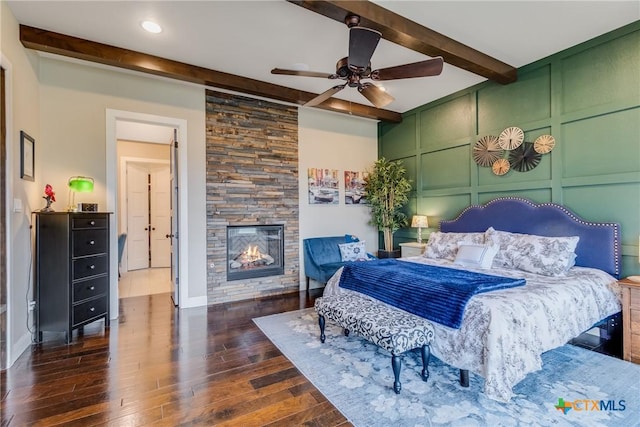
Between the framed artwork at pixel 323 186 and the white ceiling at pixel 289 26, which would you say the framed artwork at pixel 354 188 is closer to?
the framed artwork at pixel 323 186

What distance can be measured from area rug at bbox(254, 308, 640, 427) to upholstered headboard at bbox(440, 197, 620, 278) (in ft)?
3.25

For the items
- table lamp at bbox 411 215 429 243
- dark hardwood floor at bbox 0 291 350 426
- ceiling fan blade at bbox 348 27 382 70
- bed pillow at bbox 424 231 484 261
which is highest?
ceiling fan blade at bbox 348 27 382 70

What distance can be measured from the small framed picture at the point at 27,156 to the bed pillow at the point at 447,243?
4.56 meters

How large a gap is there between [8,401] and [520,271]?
4421mm

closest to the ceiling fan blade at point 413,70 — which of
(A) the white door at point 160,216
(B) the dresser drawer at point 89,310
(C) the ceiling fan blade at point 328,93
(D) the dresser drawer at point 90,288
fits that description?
(C) the ceiling fan blade at point 328,93

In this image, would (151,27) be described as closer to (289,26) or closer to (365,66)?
(289,26)

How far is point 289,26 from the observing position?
3.00 metres

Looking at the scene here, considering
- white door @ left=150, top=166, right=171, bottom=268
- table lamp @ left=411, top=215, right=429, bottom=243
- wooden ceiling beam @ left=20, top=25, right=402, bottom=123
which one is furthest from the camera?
white door @ left=150, top=166, right=171, bottom=268

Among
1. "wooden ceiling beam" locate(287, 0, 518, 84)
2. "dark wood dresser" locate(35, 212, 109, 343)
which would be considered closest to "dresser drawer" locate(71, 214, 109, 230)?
"dark wood dresser" locate(35, 212, 109, 343)

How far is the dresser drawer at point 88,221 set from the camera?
3090mm

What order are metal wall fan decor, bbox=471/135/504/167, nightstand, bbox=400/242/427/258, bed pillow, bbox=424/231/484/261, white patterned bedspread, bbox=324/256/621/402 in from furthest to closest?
nightstand, bbox=400/242/427/258, metal wall fan decor, bbox=471/135/504/167, bed pillow, bbox=424/231/484/261, white patterned bedspread, bbox=324/256/621/402

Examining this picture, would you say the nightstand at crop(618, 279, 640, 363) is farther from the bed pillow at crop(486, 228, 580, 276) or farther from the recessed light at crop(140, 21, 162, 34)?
the recessed light at crop(140, 21, 162, 34)

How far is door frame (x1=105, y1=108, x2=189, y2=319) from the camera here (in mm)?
3711

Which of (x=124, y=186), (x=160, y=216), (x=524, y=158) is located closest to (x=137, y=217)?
(x=160, y=216)
